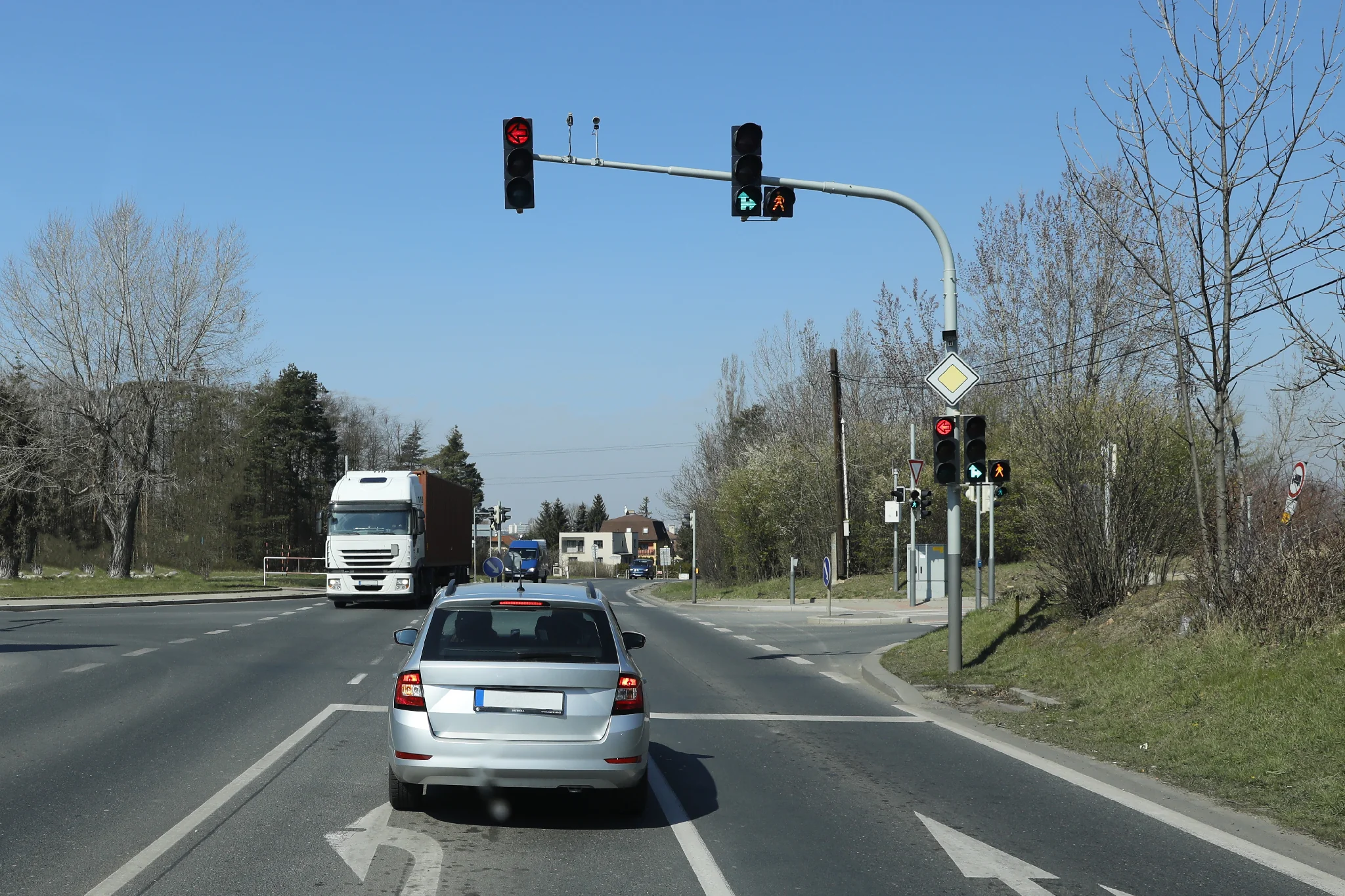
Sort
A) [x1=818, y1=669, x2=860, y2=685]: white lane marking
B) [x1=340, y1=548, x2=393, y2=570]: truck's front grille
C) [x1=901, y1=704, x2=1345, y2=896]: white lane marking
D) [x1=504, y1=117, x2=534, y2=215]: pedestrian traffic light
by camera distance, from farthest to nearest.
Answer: [x1=340, y1=548, x2=393, y2=570]: truck's front grille → [x1=818, y1=669, x2=860, y2=685]: white lane marking → [x1=504, y1=117, x2=534, y2=215]: pedestrian traffic light → [x1=901, y1=704, x2=1345, y2=896]: white lane marking

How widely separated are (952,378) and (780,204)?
10.4 feet

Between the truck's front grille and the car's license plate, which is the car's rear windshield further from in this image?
the truck's front grille

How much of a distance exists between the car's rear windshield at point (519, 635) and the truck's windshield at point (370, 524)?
2684cm

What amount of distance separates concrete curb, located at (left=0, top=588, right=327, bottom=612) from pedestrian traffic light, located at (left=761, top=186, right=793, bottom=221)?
2555 centimetres

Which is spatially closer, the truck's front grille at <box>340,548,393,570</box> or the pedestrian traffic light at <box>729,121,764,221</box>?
the pedestrian traffic light at <box>729,121,764,221</box>

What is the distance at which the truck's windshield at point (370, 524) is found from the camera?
33.7 meters

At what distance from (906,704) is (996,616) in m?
5.85

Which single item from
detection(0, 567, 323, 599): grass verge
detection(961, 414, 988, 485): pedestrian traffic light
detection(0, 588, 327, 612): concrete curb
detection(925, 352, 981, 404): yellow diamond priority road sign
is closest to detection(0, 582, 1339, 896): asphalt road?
detection(961, 414, 988, 485): pedestrian traffic light

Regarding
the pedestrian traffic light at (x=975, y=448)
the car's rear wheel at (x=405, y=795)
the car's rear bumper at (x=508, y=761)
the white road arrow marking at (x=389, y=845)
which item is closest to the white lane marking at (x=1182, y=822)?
the car's rear bumper at (x=508, y=761)

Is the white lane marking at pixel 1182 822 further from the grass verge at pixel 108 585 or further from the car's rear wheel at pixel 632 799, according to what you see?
the grass verge at pixel 108 585

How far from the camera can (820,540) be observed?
53.8m

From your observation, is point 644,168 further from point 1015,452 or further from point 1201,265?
point 1015,452

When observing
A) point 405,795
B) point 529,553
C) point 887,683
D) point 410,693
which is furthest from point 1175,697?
point 529,553

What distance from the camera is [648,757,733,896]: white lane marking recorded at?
238 inches
